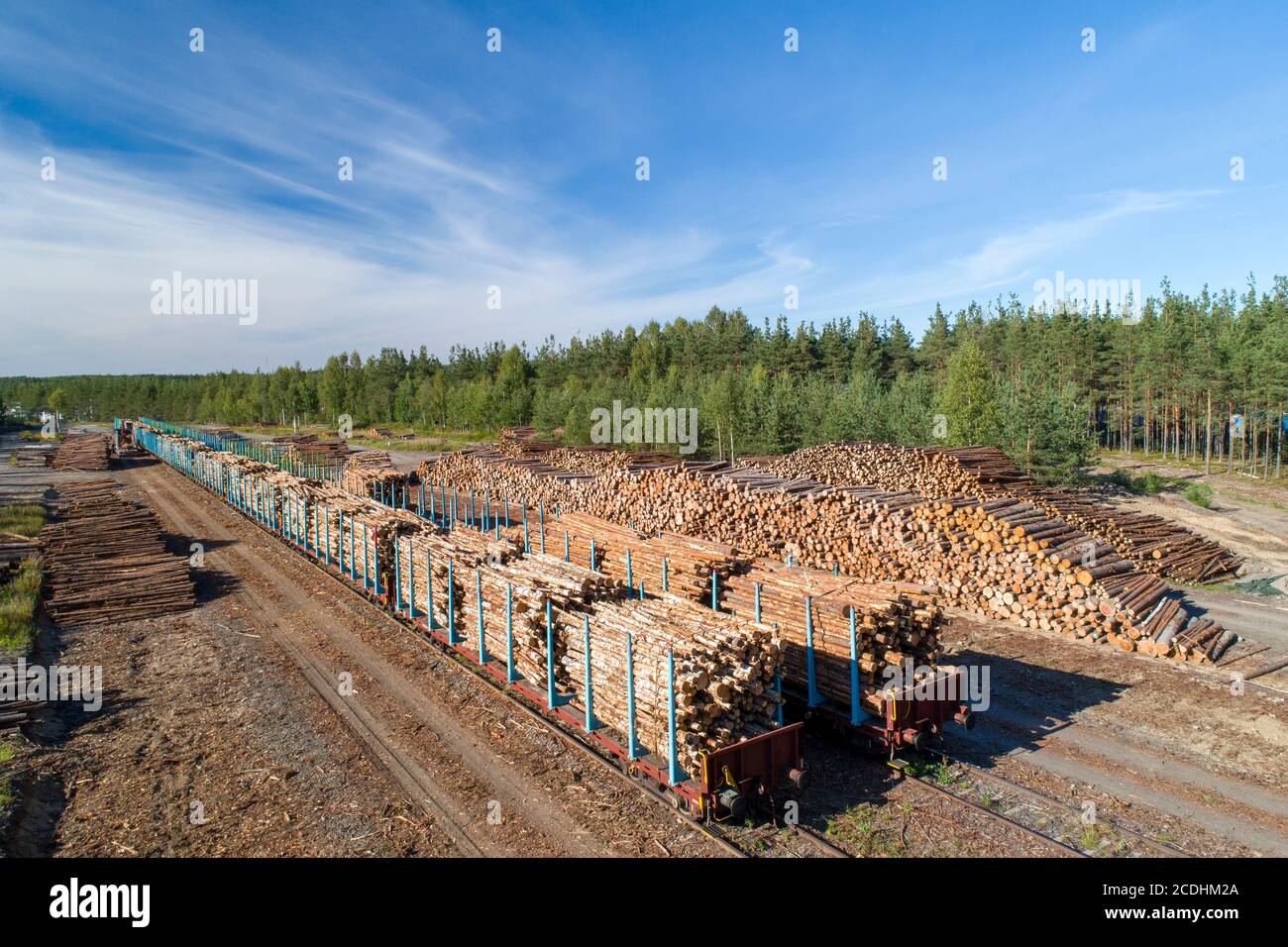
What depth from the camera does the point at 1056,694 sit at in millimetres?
10812

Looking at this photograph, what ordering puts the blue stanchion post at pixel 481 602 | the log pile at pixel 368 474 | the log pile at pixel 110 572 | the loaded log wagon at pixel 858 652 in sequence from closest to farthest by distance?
the loaded log wagon at pixel 858 652 → the blue stanchion post at pixel 481 602 → the log pile at pixel 110 572 → the log pile at pixel 368 474

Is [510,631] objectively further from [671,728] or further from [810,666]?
[810,666]

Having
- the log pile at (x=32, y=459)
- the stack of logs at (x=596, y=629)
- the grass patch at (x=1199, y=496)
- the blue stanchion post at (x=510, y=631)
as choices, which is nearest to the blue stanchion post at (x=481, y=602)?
the stack of logs at (x=596, y=629)

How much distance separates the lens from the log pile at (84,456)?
48594 millimetres

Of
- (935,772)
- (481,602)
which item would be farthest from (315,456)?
(935,772)

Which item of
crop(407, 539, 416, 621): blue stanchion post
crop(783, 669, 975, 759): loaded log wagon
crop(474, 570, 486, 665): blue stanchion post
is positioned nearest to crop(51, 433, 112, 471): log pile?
crop(407, 539, 416, 621): blue stanchion post

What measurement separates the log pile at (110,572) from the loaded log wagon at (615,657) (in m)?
5.29

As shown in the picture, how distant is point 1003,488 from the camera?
2206 cm

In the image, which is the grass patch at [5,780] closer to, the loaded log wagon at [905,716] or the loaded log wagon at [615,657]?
the loaded log wagon at [615,657]

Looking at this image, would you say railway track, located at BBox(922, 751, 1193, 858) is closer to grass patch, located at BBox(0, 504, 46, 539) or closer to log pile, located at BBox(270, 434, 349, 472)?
grass patch, located at BBox(0, 504, 46, 539)

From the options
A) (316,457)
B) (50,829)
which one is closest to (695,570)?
(50,829)

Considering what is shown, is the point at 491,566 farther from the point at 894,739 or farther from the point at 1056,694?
the point at 1056,694

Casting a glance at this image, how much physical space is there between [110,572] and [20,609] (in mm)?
2700
